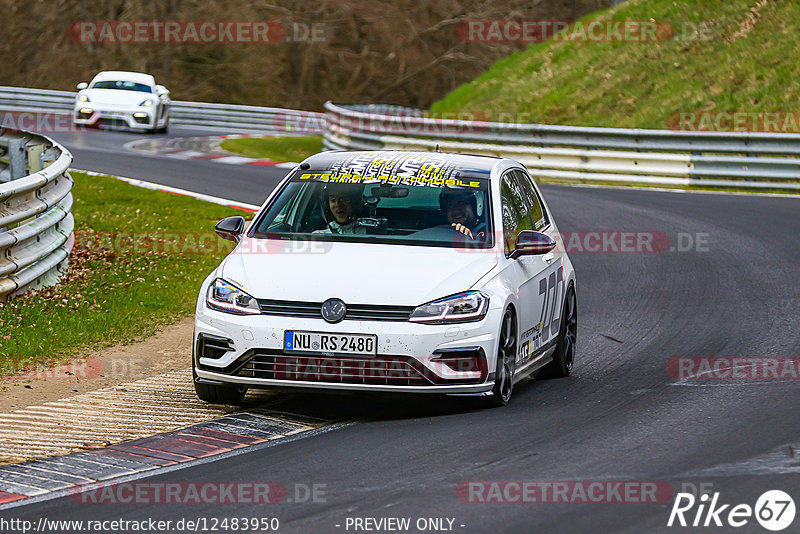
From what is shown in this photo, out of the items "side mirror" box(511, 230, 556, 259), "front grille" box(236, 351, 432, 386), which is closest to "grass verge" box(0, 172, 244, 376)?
"front grille" box(236, 351, 432, 386)

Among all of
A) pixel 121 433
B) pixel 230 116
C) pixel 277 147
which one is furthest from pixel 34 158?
pixel 230 116

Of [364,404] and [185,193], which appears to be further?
[185,193]

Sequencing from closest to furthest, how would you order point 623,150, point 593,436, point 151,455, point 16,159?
point 151,455 < point 593,436 < point 16,159 < point 623,150

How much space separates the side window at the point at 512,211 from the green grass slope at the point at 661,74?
1933cm

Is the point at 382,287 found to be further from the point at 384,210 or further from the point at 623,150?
the point at 623,150

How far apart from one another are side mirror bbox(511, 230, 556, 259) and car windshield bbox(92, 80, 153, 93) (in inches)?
1025

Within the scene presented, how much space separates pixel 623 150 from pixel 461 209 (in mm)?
16065

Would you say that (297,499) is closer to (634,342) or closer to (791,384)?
(791,384)

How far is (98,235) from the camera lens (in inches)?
615

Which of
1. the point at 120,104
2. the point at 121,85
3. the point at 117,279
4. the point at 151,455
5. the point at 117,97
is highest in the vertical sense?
the point at 151,455

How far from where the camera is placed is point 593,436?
7.63 m

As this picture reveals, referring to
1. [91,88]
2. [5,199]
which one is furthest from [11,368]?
[91,88]

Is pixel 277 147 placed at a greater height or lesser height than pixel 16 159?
lesser

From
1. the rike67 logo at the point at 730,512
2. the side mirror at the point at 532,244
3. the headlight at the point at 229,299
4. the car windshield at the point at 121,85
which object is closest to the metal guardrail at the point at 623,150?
the car windshield at the point at 121,85
